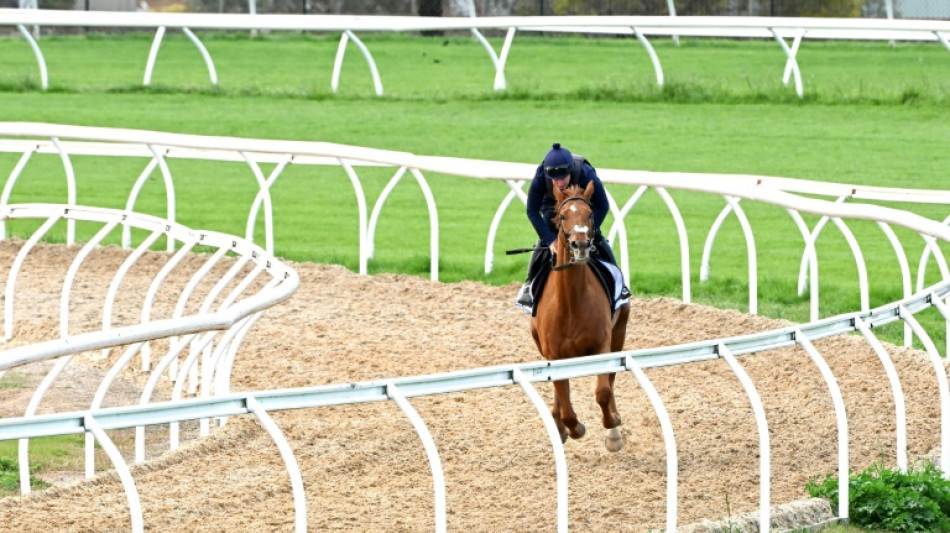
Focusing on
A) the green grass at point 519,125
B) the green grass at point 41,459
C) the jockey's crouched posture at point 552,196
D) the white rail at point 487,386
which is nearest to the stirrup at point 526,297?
the jockey's crouched posture at point 552,196

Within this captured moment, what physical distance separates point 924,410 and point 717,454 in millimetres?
1288

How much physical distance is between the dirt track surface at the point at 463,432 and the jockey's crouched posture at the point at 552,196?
0.83 m

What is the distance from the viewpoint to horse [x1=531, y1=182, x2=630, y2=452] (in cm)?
710

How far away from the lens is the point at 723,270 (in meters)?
12.1

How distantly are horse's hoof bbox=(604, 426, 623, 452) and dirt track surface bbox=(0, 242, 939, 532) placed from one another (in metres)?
0.05

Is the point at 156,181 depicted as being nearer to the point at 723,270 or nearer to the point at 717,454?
the point at 723,270

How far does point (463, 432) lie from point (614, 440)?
2.50 feet

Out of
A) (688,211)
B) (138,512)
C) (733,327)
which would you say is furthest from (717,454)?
(688,211)

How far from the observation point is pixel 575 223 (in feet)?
22.4

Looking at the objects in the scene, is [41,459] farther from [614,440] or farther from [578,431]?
[614,440]

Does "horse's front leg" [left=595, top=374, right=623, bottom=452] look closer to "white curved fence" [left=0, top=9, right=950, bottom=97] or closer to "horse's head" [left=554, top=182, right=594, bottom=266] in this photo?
"horse's head" [left=554, top=182, right=594, bottom=266]

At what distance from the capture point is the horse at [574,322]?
7102 millimetres

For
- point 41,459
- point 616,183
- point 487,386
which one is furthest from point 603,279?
point 616,183

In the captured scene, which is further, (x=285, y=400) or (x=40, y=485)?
(x=40, y=485)
